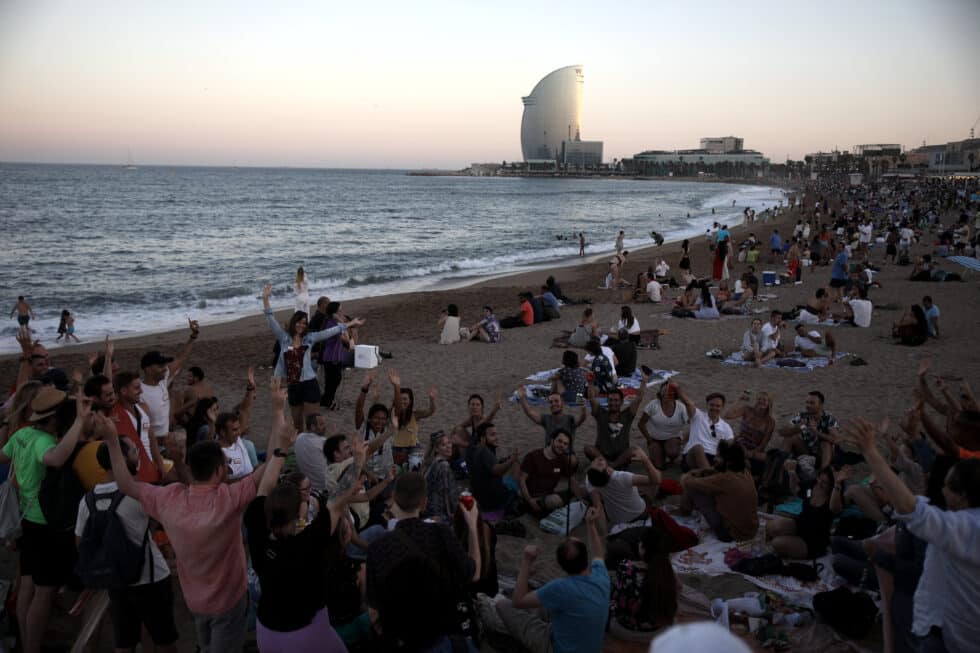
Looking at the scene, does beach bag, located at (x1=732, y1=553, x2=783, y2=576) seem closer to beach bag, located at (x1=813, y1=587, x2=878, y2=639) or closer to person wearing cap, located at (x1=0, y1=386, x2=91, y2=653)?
beach bag, located at (x1=813, y1=587, x2=878, y2=639)

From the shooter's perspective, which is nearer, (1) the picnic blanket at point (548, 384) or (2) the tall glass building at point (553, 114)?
(1) the picnic blanket at point (548, 384)

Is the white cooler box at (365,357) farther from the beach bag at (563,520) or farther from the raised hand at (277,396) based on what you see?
the raised hand at (277,396)

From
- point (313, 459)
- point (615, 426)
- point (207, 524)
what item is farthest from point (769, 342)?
point (207, 524)

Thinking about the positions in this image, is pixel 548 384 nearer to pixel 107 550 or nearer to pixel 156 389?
pixel 156 389

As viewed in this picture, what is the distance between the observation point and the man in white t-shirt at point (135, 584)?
320 cm

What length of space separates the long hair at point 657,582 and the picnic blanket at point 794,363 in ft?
23.8

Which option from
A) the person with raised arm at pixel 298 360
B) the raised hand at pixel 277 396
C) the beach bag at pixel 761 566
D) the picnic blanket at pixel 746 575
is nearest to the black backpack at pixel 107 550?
the raised hand at pixel 277 396

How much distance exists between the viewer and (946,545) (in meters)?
2.50

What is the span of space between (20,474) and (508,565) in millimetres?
3144

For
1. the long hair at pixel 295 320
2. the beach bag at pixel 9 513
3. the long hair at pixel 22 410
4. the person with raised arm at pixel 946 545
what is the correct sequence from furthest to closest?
the long hair at pixel 295 320, the long hair at pixel 22 410, the beach bag at pixel 9 513, the person with raised arm at pixel 946 545

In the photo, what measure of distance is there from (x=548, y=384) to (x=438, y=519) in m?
5.67

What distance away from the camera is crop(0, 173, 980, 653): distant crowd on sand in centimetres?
273

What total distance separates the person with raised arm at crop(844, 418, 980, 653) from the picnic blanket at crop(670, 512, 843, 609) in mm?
1837

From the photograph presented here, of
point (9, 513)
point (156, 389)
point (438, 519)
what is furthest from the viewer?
point (156, 389)
